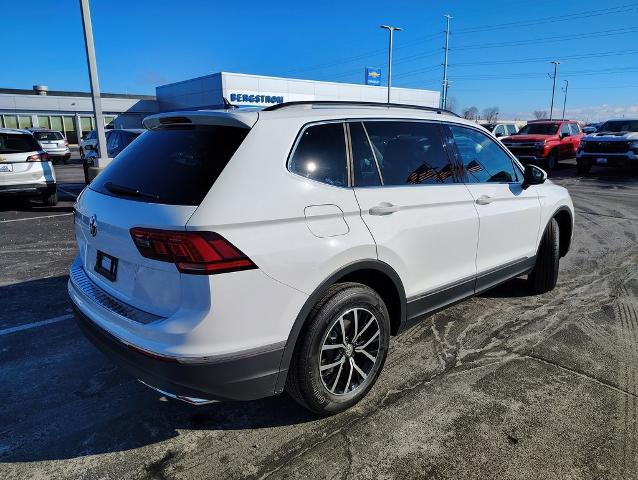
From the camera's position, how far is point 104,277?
262cm

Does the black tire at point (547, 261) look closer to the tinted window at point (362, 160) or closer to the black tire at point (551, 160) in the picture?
the tinted window at point (362, 160)

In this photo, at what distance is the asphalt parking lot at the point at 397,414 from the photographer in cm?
241

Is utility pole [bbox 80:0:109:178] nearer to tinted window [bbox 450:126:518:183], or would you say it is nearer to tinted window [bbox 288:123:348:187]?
tinted window [bbox 450:126:518:183]

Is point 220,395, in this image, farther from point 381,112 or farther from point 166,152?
point 381,112

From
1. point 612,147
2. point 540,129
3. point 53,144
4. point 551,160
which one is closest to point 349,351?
point 612,147

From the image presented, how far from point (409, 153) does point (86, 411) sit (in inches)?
109

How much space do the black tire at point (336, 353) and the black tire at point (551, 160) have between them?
17833mm

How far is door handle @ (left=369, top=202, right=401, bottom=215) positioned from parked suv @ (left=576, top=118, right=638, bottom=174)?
16.4 meters

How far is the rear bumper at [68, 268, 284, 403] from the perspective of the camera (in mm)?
2201

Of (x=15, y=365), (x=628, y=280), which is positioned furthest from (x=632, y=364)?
(x=15, y=365)

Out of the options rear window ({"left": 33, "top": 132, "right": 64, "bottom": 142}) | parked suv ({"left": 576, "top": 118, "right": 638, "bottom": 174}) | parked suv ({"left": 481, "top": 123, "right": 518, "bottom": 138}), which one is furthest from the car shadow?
rear window ({"left": 33, "top": 132, "right": 64, "bottom": 142})

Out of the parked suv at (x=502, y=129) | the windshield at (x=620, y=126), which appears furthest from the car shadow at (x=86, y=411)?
the parked suv at (x=502, y=129)

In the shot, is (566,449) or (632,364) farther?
(632,364)

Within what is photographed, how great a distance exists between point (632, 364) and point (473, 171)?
1.90m
